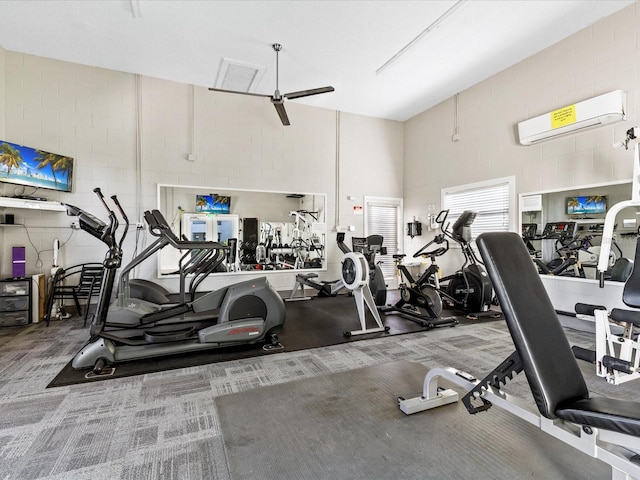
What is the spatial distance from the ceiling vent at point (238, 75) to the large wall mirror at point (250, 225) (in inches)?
76.6

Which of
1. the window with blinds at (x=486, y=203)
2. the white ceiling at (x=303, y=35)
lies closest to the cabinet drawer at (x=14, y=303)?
the white ceiling at (x=303, y=35)

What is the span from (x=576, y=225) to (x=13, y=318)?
783 centimetres

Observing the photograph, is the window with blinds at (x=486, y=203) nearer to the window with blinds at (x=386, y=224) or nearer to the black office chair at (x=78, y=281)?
the window with blinds at (x=386, y=224)

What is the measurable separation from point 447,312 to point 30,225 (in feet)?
22.4

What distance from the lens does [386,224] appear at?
779cm

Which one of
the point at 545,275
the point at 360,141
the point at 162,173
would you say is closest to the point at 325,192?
the point at 360,141

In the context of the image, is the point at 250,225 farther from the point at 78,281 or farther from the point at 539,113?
the point at 539,113

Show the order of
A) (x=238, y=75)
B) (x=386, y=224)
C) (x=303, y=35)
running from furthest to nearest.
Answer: (x=386, y=224) → (x=238, y=75) → (x=303, y=35)

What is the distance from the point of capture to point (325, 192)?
23.2 feet

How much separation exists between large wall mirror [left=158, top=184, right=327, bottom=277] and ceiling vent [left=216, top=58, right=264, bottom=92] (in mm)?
1945

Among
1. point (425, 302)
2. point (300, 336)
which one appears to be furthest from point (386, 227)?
point (300, 336)

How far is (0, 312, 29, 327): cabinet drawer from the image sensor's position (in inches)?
166

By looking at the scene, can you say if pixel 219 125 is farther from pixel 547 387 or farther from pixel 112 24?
pixel 547 387

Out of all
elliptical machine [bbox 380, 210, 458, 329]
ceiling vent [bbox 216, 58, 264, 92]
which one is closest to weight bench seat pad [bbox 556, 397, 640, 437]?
elliptical machine [bbox 380, 210, 458, 329]
